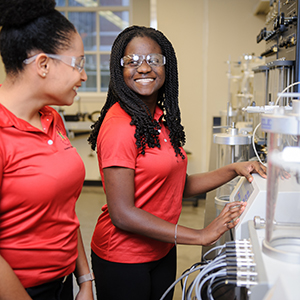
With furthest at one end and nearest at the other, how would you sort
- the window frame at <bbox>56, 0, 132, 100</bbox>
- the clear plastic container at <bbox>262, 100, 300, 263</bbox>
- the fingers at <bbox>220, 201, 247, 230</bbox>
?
the window frame at <bbox>56, 0, 132, 100</bbox>
the fingers at <bbox>220, 201, 247, 230</bbox>
the clear plastic container at <bbox>262, 100, 300, 263</bbox>

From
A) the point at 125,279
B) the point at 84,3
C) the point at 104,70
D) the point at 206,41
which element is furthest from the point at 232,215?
the point at 84,3

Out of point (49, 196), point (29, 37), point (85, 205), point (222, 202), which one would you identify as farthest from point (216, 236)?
point (85, 205)

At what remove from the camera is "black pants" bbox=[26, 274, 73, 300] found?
0.95 m

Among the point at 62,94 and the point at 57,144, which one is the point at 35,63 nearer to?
the point at 62,94

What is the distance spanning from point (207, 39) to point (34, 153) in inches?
143

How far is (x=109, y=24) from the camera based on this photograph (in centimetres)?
562

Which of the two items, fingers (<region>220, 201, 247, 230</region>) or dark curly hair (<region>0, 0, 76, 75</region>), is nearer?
dark curly hair (<region>0, 0, 76, 75</region>)

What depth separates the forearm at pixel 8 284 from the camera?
828mm

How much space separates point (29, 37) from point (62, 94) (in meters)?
0.16

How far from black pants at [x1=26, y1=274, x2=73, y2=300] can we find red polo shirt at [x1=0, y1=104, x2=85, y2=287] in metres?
0.02

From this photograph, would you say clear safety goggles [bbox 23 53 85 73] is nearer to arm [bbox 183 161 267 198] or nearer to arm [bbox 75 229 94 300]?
arm [bbox 75 229 94 300]

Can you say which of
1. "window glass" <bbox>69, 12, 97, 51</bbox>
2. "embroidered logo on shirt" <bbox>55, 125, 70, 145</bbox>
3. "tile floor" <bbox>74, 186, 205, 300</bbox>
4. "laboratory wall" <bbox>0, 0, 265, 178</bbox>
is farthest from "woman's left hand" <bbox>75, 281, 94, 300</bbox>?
"window glass" <bbox>69, 12, 97, 51</bbox>

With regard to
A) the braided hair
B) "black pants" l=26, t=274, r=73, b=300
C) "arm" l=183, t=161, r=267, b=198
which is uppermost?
the braided hair

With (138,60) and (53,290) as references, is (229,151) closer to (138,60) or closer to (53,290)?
(138,60)
